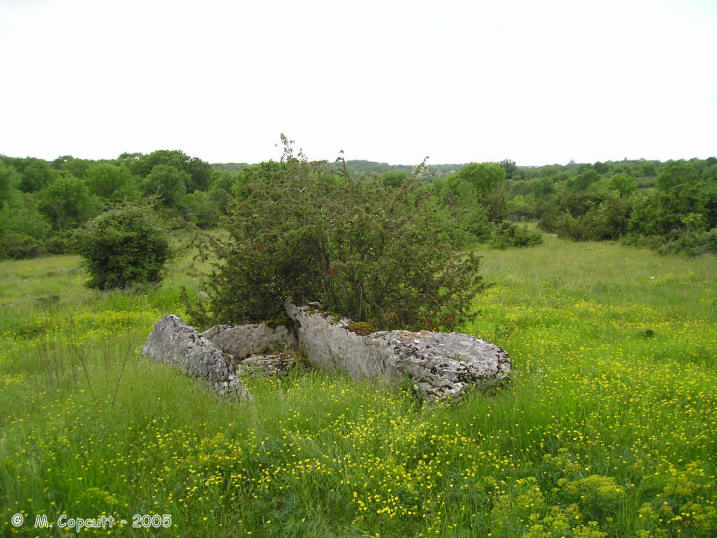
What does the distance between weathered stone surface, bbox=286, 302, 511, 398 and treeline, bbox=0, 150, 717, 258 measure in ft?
9.25

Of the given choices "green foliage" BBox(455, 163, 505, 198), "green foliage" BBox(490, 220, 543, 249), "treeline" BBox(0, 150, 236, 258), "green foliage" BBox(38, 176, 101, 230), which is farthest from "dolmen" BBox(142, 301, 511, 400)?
"green foliage" BBox(455, 163, 505, 198)

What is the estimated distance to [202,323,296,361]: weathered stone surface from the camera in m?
8.61

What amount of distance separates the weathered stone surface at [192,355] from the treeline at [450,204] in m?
2.84

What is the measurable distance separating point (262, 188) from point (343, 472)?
22.4ft

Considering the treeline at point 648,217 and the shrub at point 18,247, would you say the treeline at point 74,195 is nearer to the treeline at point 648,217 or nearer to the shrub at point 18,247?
the shrub at point 18,247

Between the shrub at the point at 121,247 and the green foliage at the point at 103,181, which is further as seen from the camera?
the green foliage at the point at 103,181

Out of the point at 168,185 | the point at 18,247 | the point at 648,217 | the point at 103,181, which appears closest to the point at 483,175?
the point at 648,217

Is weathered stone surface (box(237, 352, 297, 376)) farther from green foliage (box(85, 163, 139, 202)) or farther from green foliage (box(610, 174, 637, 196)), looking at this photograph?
green foliage (box(610, 174, 637, 196))

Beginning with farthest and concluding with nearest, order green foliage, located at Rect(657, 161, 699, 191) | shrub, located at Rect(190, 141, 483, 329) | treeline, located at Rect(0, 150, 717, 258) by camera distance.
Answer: green foliage, located at Rect(657, 161, 699, 191) < treeline, located at Rect(0, 150, 717, 258) < shrub, located at Rect(190, 141, 483, 329)

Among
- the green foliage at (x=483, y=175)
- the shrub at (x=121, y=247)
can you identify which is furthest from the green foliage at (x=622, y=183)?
the shrub at (x=121, y=247)

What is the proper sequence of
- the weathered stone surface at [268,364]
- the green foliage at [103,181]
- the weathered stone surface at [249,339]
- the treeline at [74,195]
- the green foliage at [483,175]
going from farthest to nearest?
the green foliage at [483,175], the green foliage at [103,181], the treeline at [74,195], the weathered stone surface at [249,339], the weathered stone surface at [268,364]

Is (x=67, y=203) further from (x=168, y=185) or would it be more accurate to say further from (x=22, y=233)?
(x=168, y=185)

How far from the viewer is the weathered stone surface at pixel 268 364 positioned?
7610 mm

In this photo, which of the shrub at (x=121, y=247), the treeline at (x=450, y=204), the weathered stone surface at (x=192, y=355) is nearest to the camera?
the weathered stone surface at (x=192, y=355)
